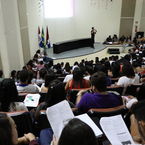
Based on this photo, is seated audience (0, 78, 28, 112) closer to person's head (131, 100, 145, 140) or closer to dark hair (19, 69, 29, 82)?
dark hair (19, 69, 29, 82)

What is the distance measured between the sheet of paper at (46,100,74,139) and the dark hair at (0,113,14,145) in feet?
1.31

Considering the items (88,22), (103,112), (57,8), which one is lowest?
(103,112)

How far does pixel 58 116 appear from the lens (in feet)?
4.64

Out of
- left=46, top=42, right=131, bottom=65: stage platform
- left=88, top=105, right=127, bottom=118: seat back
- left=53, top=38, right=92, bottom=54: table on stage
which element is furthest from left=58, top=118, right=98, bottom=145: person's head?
left=53, top=38, right=92, bottom=54: table on stage

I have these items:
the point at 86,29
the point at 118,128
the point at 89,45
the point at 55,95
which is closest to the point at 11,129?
the point at 55,95

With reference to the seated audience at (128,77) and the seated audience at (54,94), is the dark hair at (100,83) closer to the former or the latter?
the seated audience at (54,94)

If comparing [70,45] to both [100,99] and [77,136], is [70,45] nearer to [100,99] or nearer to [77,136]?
[100,99]

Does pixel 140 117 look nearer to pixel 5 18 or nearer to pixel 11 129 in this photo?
pixel 11 129

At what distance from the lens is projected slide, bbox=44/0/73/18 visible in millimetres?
10445

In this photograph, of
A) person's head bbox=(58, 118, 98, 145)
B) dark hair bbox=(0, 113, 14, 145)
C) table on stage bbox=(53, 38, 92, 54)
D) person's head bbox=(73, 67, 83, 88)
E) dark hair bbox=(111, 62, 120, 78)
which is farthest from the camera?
table on stage bbox=(53, 38, 92, 54)

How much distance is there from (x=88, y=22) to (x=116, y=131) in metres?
12.3

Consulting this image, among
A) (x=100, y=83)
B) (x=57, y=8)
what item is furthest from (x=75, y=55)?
(x=100, y=83)

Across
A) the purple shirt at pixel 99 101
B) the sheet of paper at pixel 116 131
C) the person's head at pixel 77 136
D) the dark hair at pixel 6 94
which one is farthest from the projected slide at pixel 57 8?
the person's head at pixel 77 136

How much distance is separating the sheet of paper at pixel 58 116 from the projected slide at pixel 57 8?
10244 millimetres
